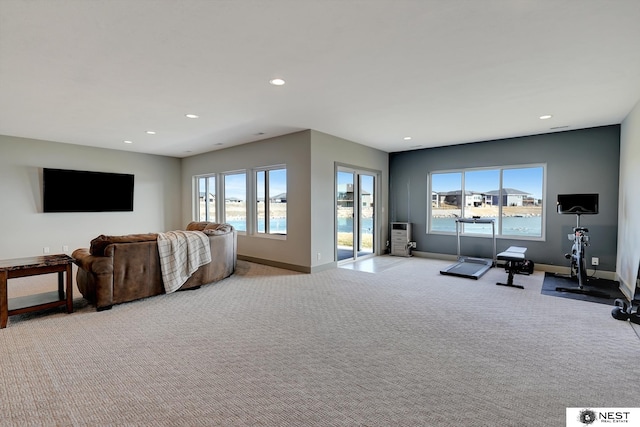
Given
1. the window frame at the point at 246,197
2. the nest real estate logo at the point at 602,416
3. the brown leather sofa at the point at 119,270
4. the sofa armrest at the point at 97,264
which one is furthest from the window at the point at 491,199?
the sofa armrest at the point at 97,264

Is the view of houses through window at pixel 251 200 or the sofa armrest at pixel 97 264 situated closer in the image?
the sofa armrest at pixel 97 264

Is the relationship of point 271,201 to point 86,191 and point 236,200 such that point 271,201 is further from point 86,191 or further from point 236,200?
point 86,191

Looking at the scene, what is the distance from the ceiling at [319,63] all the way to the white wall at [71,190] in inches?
56.8

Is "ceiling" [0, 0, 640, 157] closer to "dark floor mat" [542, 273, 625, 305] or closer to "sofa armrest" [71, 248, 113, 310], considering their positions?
"sofa armrest" [71, 248, 113, 310]

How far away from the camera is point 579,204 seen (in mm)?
4715

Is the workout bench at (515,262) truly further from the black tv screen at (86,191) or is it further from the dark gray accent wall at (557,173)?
the black tv screen at (86,191)

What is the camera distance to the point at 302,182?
18.6ft

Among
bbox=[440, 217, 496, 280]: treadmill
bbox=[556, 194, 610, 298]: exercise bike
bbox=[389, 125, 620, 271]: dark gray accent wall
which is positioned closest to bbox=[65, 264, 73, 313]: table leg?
bbox=[440, 217, 496, 280]: treadmill

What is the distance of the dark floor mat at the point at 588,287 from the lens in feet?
13.4

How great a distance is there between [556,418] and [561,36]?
276 centimetres

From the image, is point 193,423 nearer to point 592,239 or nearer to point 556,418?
point 556,418

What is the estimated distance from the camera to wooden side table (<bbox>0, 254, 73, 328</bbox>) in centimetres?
306

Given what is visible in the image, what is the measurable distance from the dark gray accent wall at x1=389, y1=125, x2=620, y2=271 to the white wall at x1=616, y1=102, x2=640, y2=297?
238 mm

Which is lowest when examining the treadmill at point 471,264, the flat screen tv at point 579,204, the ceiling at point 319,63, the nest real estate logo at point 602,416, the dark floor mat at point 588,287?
the nest real estate logo at point 602,416
